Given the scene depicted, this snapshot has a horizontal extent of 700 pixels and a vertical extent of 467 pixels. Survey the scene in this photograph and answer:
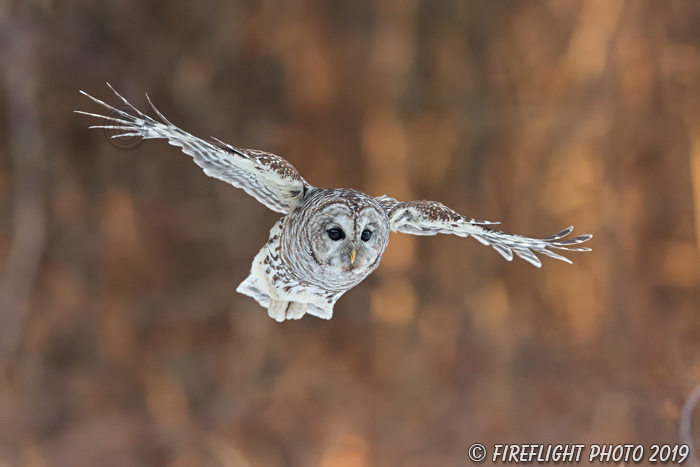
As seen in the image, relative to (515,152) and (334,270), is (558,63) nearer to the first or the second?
(515,152)

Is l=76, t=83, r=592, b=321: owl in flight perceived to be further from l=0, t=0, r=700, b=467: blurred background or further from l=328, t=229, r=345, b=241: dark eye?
l=0, t=0, r=700, b=467: blurred background

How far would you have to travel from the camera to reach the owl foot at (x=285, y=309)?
6.89 feet

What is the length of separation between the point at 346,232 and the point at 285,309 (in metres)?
0.65

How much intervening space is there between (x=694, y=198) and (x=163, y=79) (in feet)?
10.9

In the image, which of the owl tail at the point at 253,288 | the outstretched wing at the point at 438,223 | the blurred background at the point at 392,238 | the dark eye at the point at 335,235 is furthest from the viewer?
the blurred background at the point at 392,238

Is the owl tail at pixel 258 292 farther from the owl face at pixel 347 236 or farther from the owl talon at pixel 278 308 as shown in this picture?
the owl face at pixel 347 236

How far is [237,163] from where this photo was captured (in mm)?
1626

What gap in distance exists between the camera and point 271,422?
3.29 metres

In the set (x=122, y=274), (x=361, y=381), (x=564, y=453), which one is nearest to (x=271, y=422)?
(x=361, y=381)

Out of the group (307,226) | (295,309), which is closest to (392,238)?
(295,309)

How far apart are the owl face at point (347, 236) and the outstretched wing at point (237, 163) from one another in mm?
201

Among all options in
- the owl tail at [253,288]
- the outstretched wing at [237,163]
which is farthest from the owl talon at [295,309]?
the outstretched wing at [237,163]

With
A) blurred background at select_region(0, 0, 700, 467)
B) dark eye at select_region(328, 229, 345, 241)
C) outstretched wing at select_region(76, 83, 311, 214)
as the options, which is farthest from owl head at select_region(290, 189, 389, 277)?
blurred background at select_region(0, 0, 700, 467)

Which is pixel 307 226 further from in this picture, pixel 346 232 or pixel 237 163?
pixel 237 163
